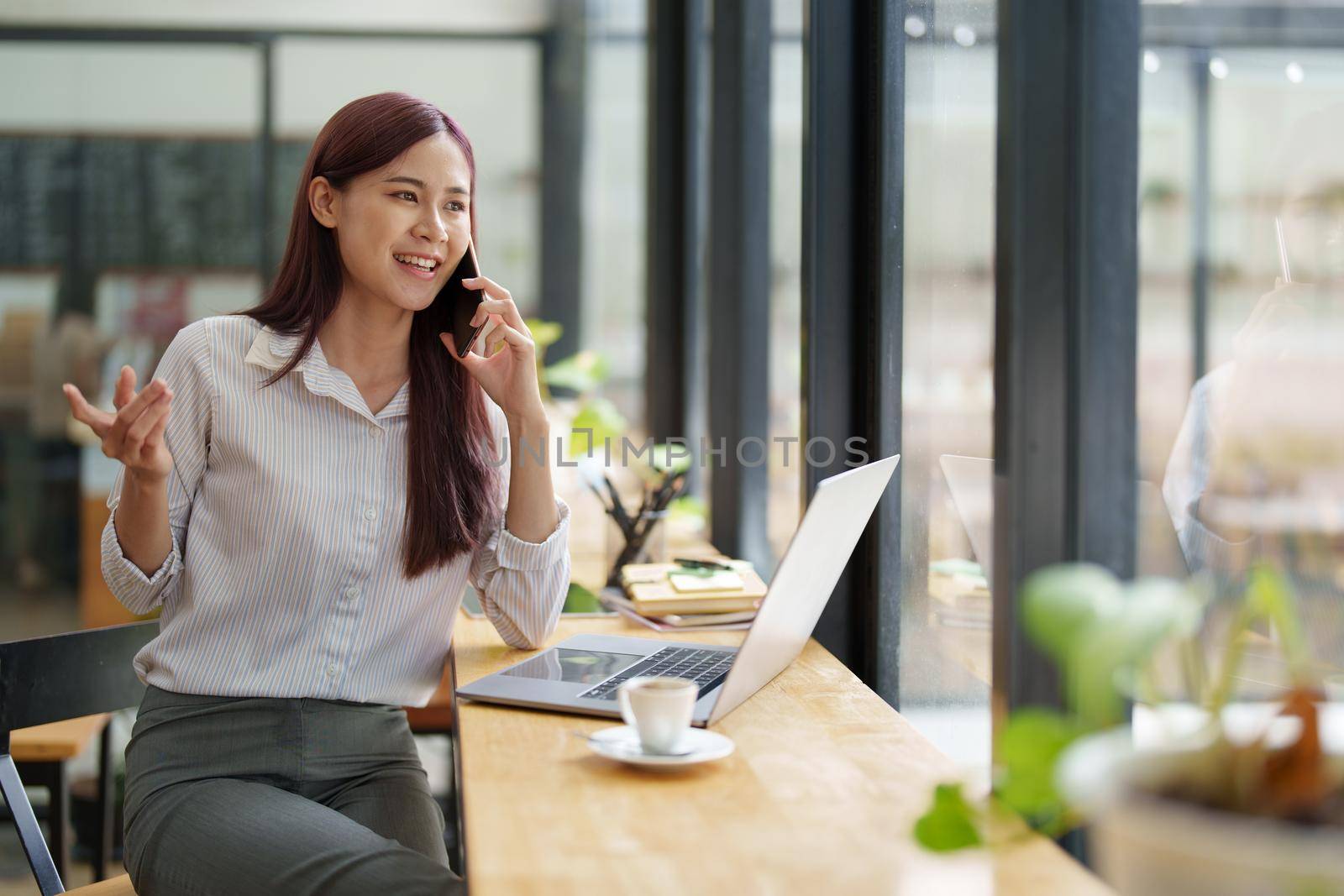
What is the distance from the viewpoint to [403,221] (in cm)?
168

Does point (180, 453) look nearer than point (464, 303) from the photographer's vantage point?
Yes

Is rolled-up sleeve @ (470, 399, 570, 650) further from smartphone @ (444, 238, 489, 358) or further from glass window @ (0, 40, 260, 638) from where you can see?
glass window @ (0, 40, 260, 638)

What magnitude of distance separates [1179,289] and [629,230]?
3274 millimetres

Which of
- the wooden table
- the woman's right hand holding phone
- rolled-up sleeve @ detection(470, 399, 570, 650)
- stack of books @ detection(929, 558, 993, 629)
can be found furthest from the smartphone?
stack of books @ detection(929, 558, 993, 629)

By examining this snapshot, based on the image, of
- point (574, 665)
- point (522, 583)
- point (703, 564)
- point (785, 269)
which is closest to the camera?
point (574, 665)

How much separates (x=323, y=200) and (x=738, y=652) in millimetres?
885

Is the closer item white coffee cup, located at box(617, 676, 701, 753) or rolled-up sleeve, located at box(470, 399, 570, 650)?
→ white coffee cup, located at box(617, 676, 701, 753)

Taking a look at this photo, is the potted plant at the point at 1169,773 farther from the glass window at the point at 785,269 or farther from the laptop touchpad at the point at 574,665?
the glass window at the point at 785,269

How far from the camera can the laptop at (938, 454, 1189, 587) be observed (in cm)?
103

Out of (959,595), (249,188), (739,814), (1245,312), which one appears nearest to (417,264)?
(959,595)

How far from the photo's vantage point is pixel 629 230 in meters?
4.16

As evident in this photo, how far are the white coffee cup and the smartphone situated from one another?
76 centimetres

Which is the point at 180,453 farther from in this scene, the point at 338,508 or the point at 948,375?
the point at 948,375

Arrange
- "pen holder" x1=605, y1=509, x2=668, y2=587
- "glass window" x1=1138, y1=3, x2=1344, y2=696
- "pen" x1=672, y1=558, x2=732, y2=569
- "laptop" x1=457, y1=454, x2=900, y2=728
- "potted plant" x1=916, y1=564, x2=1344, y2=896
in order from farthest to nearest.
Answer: "pen holder" x1=605, y1=509, x2=668, y2=587, "pen" x1=672, y1=558, x2=732, y2=569, "laptop" x1=457, y1=454, x2=900, y2=728, "glass window" x1=1138, y1=3, x2=1344, y2=696, "potted plant" x1=916, y1=564, x2=1344, y2=896
